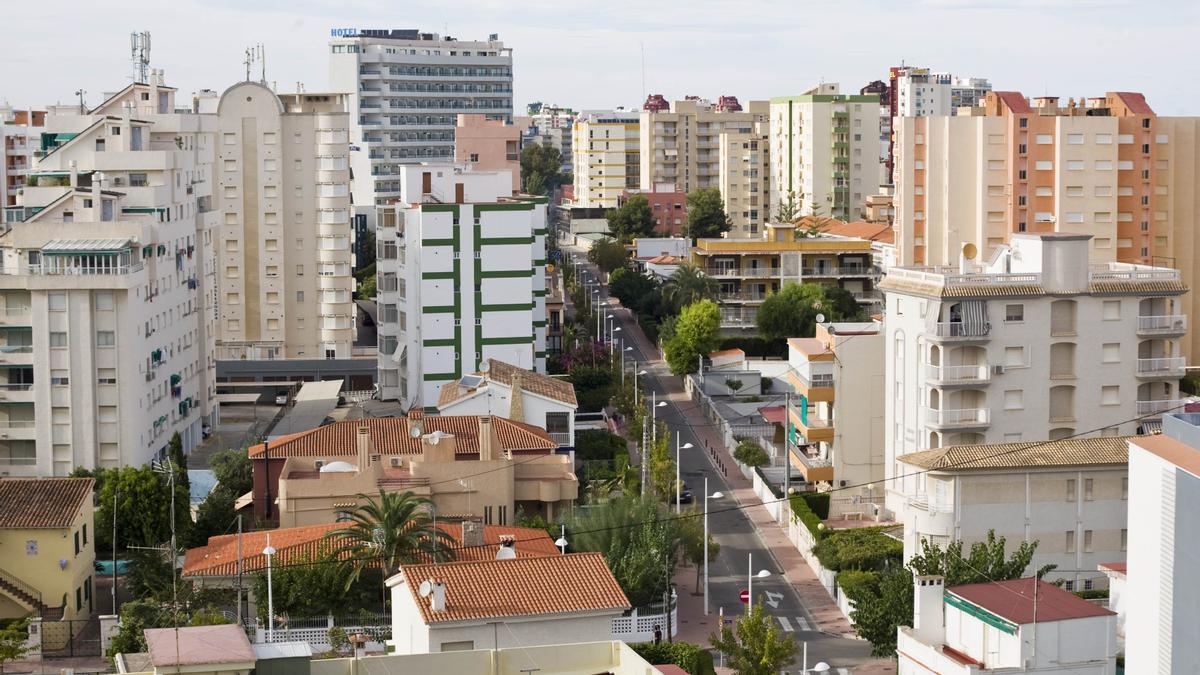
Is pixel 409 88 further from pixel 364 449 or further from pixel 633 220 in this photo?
pixel 364 449

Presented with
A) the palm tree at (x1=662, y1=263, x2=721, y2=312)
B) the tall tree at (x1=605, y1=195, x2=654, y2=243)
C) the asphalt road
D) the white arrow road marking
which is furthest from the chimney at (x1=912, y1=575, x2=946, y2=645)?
the tall tree at (x1=605, y1=195, x2=654, y2=243)

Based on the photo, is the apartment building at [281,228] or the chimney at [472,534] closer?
the chimney at [472,534]

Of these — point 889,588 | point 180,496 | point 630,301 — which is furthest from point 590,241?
point 889,588

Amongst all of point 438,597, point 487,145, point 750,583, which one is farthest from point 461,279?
point 438,597

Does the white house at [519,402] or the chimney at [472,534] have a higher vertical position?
the white house at [519,402]

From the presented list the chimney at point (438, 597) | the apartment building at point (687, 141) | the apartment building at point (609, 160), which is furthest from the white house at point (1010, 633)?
the apartment building at point (609, 160)

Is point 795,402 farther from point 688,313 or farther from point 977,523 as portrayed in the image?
point 688,313

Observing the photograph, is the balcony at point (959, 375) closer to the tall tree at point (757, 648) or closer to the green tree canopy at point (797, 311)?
the tall tree at point (757, 648)

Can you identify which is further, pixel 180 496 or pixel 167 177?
pixel 167 177
